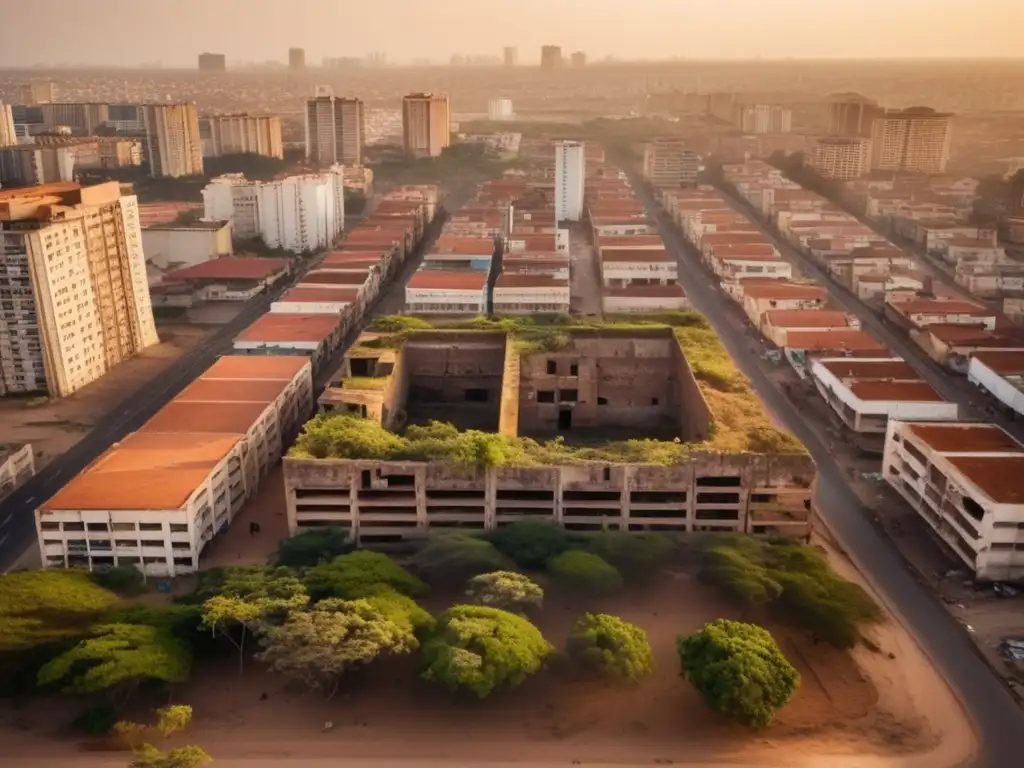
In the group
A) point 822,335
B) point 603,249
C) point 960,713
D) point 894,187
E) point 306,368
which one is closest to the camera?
point 960,713

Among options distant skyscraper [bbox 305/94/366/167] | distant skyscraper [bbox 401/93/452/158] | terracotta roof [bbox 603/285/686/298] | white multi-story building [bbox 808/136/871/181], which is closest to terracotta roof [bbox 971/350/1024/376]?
terracotta roof [bbox 603/285/686/298]

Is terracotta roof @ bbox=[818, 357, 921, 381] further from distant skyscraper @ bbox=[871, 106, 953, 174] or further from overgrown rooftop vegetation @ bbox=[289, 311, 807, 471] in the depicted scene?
distant skyscraper @ bbox=[871, 106, 953, 174]

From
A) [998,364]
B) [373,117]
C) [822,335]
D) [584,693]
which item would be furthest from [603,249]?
[373,117]

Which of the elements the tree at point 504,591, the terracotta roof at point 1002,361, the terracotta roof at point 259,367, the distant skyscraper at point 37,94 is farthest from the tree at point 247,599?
the distant skyscraper at point 37,94

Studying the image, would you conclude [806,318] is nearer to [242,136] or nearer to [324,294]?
[324,294]

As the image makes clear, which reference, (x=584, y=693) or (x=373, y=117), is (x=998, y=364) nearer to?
(x=584, y=693)

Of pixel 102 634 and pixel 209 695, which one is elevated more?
pixel 102 634
